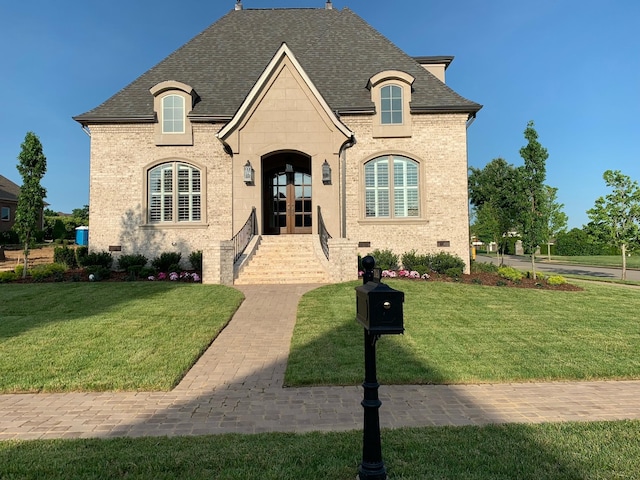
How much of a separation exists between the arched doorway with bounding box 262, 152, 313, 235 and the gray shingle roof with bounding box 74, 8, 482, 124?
3.14 m

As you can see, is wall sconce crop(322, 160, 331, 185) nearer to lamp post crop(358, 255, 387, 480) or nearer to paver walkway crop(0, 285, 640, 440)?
paver walkway crop(0, 285, 640, 440)

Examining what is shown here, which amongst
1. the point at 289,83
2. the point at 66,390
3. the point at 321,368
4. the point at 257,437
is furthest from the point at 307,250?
the point at 257,437

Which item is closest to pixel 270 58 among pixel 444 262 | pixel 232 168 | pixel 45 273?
pixel 232 168

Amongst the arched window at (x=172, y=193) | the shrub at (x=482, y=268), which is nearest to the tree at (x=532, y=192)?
the shrub at (x=482, y=268)

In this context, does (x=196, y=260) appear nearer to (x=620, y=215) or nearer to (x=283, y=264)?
(x=283, y=264)

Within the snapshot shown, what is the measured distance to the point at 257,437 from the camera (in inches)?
148

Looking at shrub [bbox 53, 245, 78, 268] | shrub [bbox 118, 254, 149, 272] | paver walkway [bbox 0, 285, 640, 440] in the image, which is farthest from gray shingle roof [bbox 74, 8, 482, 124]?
paver walkway [bbox 0, 285, 640, 440]

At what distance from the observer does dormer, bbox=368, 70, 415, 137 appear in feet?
58.5

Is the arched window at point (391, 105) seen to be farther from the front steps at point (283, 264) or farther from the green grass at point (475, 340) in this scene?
the green grass at point (475, 340)

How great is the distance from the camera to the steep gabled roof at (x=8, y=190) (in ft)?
142

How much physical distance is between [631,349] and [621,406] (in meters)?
2.86

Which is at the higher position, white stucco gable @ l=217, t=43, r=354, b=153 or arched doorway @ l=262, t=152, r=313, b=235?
white stucco gable @ l=217, t=43, r=354, b=153

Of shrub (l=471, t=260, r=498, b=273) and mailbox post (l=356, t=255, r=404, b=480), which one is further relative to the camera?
shrub (l=471, t=260, r=498, b=273)

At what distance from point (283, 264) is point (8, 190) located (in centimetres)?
4717
